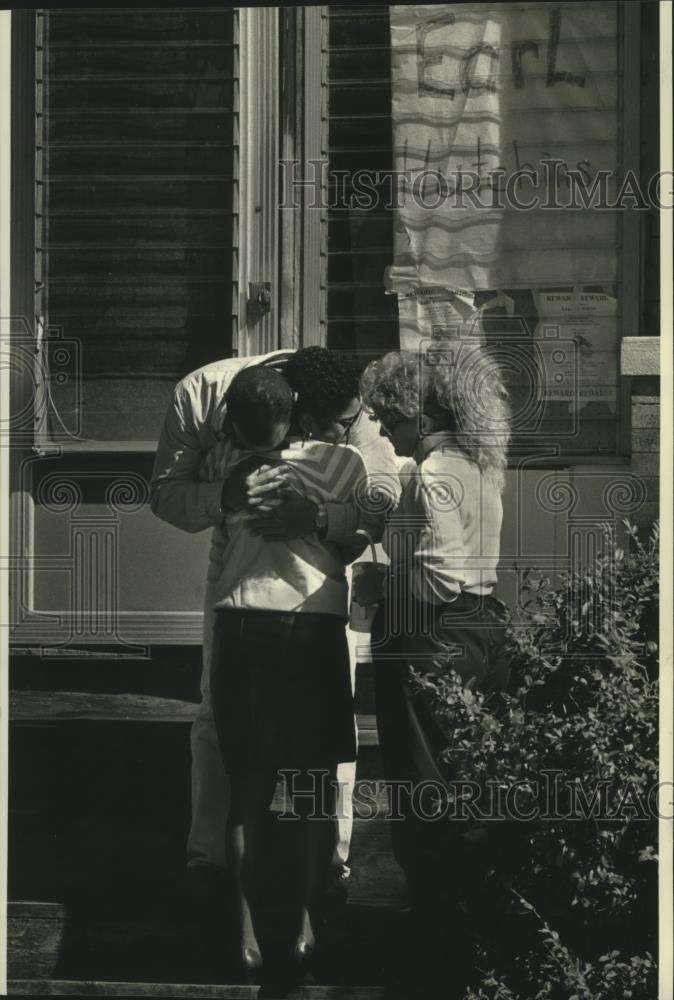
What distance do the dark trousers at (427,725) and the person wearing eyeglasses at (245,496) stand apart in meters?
0.15

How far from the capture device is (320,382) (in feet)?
16.0

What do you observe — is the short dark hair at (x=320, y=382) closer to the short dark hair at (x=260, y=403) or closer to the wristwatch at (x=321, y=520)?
the short dark hair at (x=260, y=403)

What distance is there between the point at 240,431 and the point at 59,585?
0.81 metres

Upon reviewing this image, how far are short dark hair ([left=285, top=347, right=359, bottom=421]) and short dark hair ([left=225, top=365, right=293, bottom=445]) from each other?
0.05 metres

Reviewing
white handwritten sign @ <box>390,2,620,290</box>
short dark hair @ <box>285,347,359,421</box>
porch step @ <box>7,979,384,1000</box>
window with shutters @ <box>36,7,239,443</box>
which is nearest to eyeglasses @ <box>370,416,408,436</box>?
short dark hair @ <box>285,347,359,421</box>

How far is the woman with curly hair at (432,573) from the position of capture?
476 centimetres

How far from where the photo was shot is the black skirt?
15.9 feet

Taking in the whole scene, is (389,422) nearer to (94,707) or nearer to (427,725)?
(427,725)

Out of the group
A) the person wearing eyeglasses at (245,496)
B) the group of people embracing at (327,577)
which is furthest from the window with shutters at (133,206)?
the group of people embracing at (327,577)

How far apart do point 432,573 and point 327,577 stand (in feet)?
1.11

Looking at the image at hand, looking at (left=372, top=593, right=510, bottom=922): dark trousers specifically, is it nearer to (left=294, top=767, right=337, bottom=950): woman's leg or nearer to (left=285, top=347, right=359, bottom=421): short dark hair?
(left=294, top=767, right=337, bottom=950): woman's leg

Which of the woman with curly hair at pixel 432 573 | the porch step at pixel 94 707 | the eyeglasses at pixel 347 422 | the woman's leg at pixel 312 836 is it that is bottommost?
the woman's leg at pixel 312 836

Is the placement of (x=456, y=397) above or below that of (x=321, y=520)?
above

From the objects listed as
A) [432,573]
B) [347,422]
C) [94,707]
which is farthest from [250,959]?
[347,422]
